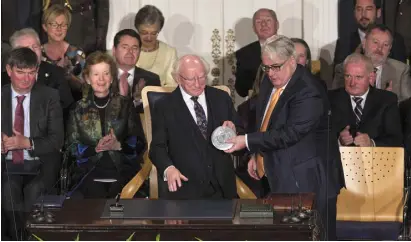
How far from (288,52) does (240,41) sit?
3243mm

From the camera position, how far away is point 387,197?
8.88 m

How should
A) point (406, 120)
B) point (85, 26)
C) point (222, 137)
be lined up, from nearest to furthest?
point (222, 137), point (406, 120), point (85, 26)

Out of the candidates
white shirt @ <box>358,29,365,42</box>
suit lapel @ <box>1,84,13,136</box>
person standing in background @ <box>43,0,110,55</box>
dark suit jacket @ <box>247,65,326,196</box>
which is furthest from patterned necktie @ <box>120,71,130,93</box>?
white shirt @ <box>358,29,365,42</box>

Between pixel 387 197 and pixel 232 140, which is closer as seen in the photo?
pixel 232 140

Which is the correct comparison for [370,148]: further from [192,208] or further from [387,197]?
[192,208]

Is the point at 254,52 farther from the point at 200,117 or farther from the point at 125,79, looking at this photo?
the point at 200,117

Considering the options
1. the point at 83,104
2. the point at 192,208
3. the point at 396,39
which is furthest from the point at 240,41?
the point at 192,208

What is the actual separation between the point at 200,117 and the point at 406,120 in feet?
5.98

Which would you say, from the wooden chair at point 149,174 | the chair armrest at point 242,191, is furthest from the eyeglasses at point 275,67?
the chair armrest at point 242,191

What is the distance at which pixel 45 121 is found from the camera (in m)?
8.91

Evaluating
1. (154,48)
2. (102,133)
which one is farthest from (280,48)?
(154,48)

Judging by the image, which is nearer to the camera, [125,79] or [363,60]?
[363,60]

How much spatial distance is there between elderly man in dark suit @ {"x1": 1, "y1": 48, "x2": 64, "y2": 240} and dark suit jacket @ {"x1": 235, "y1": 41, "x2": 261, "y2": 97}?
6.34ft

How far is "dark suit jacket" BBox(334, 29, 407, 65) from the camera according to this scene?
33.8 ft
